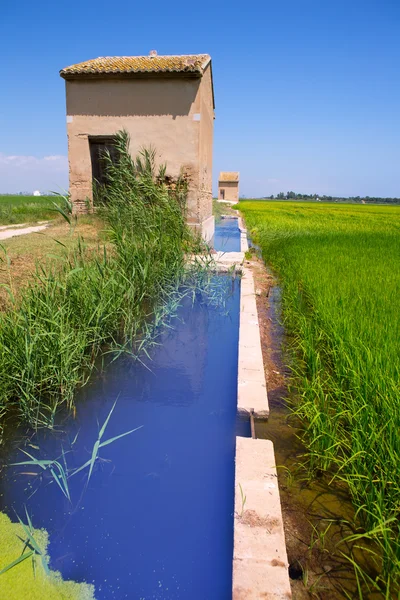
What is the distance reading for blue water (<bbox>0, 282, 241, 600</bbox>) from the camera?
1448mm

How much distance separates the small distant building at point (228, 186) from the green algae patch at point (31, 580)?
3349 cm

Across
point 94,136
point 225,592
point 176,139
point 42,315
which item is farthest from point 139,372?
point 94,136

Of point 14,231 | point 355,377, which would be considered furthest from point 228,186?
point 355,377

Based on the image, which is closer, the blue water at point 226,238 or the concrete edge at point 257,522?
the concrete edge at point 257,522

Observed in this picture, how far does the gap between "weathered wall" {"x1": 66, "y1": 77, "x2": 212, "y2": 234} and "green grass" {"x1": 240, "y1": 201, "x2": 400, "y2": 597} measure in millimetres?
3726

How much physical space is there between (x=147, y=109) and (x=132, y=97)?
0.42m

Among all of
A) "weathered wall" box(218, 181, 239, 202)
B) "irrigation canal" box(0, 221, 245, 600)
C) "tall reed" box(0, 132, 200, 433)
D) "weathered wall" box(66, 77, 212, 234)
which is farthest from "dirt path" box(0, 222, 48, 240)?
"weathered wall" box(218, 181, 239, 202)

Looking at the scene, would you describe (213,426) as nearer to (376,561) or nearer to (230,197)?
(376,561)

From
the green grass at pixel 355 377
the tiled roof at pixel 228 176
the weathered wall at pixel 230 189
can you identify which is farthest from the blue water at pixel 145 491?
the weathered wall at pixel 230 189

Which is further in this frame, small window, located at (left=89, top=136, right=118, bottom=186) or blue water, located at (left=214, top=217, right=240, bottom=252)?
blue water, located at (left=214, top=217, right=240, bottom=252)

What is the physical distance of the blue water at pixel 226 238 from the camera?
9056 millimetres

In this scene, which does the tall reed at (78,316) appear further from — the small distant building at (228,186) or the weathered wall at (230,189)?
the weathered wall at (230,189)

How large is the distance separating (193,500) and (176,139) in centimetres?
760

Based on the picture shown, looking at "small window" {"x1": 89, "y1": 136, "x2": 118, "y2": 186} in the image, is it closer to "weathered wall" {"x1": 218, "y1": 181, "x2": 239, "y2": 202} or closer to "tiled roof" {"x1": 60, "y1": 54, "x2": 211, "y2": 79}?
"tiled roof" {"x1": 60, "y1": 54, "x2": 211, "y2": 79}
